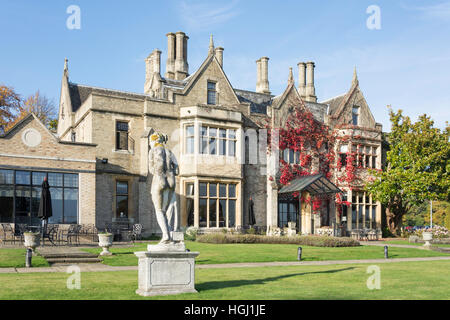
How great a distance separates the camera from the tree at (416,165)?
33.5 m

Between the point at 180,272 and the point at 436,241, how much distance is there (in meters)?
23.1

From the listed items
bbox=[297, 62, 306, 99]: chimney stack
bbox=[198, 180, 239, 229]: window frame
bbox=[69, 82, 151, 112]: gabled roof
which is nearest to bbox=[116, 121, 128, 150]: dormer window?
bbox=[69, 82, 151, 112]: gabled roof

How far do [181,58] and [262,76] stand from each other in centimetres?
708

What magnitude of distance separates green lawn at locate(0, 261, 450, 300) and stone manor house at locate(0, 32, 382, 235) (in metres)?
13.4

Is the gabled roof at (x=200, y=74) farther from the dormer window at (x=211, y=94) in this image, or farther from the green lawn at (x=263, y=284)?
the green lawn at (x=263, y=284)

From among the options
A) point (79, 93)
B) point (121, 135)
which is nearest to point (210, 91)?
point (121, 135)

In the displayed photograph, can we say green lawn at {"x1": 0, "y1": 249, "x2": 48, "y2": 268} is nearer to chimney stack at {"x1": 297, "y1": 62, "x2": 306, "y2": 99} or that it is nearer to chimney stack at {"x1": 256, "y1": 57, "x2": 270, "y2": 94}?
chimney stack at {"x1": 256, "y1": 57, "x2": 270, "y2": 94}

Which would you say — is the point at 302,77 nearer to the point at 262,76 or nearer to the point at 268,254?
the point at 262,76

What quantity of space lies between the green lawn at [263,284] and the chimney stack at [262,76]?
26.3 m

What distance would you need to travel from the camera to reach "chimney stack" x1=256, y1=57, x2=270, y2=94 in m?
40.6

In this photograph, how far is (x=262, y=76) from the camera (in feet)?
134

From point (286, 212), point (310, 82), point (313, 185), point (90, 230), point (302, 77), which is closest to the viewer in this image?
point (90, 230)
